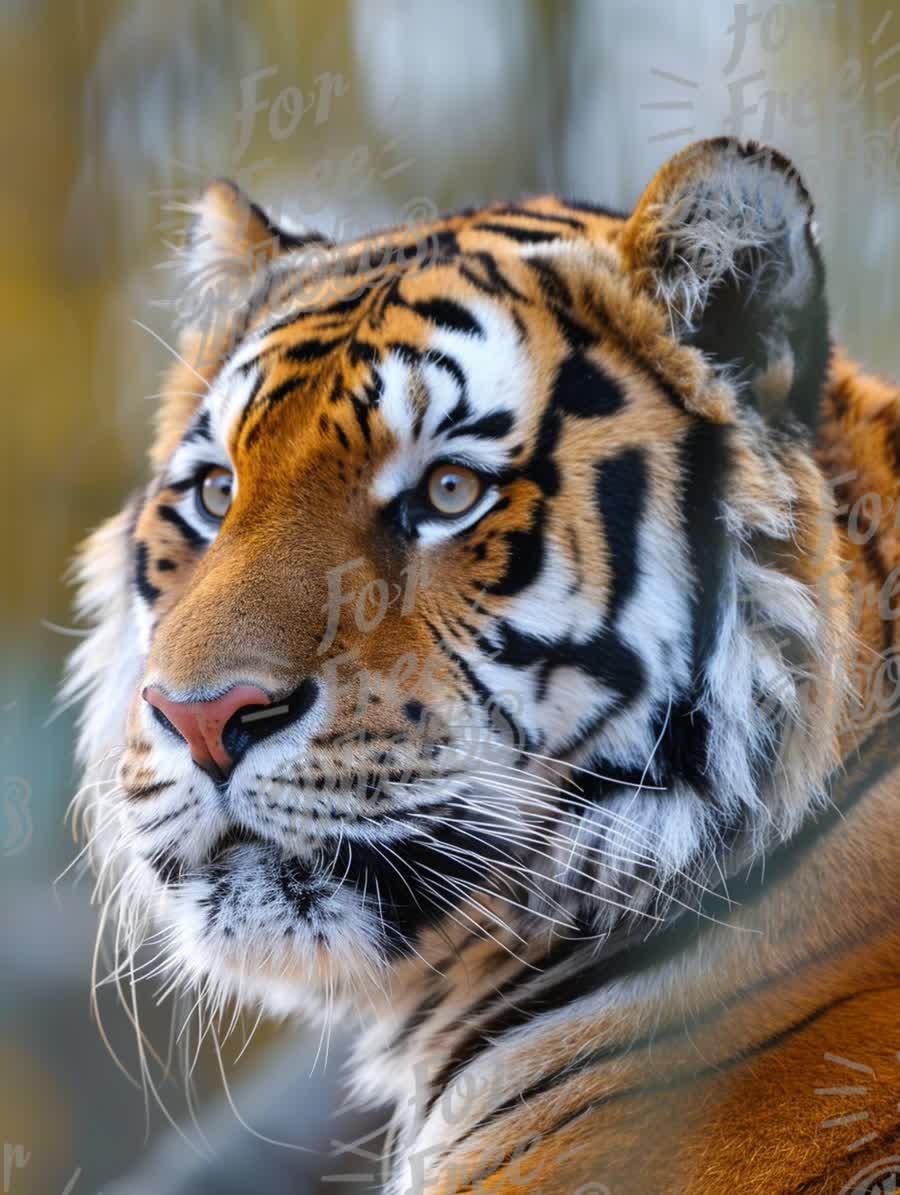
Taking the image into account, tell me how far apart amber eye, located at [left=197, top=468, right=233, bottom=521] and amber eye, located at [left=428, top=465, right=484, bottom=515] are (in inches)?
6.1

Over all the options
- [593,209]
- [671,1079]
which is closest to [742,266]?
[593,209]

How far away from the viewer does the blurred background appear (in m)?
0.51

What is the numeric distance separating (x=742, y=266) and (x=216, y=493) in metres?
0.36

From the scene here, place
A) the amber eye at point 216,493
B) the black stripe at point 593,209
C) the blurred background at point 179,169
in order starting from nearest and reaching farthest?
the blurred background at point 179,169 < the black stripe at point 593,209 < the amber eye at point 216,493

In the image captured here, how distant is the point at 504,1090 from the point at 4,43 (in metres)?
0.67

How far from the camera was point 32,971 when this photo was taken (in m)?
0.68

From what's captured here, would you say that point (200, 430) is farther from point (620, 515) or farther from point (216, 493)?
point (620, 515)

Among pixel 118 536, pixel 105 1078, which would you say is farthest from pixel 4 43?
pixel 105 1078

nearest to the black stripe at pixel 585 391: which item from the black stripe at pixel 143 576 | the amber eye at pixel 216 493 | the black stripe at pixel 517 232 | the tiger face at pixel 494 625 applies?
the tiger face at pixel 494 625

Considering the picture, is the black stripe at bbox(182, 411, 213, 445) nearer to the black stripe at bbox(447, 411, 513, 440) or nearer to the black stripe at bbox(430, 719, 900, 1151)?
the black stripe at bbox(447, 411, 513, 440)

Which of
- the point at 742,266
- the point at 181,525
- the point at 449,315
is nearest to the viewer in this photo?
the point at 742,266

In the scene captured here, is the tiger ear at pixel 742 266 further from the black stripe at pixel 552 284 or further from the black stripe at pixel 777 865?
the black stripe at pixel 777 865

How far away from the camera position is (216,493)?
2.37 ft

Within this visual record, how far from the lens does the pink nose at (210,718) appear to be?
0.56m
